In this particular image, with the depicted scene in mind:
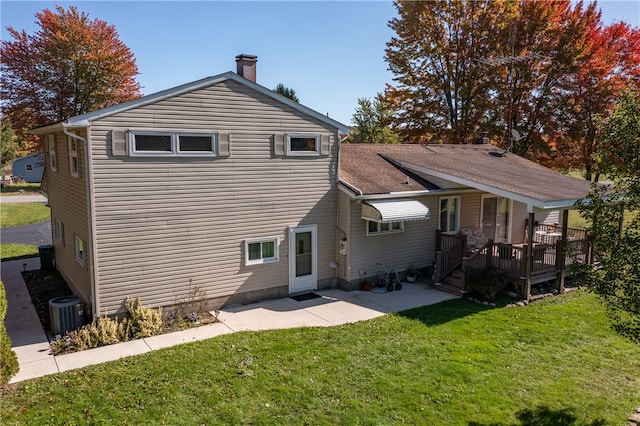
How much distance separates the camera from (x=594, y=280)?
758 centimetres

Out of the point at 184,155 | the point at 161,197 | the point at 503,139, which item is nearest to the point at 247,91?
the point at 184,155

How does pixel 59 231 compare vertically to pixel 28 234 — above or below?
above

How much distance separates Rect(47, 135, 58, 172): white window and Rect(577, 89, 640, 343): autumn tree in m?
16.2

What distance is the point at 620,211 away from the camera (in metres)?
7.23

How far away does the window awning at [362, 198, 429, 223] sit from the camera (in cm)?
1398

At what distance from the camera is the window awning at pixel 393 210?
14.0 m

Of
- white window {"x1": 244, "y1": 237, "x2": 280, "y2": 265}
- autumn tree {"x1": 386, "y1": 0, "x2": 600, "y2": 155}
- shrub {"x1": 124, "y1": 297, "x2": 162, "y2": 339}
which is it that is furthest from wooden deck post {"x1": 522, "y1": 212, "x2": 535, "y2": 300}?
autumn tree {"x1": 386, "y1": 0, "x2": 600, "y2": 155}

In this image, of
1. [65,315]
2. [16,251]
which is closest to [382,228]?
[65,315]

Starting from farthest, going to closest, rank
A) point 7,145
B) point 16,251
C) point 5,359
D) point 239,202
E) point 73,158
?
point 7,145 → point 16,251 → point 239,202 → point 73,158 → point 5,359

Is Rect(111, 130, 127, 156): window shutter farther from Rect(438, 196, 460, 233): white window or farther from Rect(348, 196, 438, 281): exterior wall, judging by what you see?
Rect(438, 196, 460, 233): white window

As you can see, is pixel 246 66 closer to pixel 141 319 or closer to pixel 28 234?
pixel 141 319

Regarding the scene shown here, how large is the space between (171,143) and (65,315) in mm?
5172

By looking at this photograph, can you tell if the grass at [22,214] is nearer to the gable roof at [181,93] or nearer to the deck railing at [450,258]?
the gable roof at [181,93]

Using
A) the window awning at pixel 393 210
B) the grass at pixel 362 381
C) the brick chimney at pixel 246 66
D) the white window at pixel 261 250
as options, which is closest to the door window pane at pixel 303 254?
the white window at pixel 261 250
